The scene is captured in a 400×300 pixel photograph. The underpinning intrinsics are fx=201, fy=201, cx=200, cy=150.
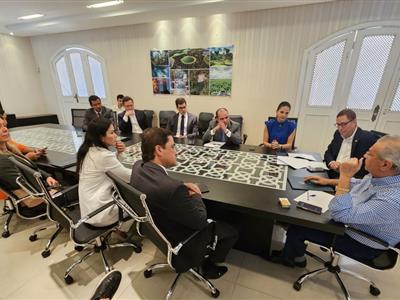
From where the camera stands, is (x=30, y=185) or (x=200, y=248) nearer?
(x=200, y=248)

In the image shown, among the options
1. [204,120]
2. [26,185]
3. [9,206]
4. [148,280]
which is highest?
[204,120]

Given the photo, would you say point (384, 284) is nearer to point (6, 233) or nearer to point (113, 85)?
point (6, 233)

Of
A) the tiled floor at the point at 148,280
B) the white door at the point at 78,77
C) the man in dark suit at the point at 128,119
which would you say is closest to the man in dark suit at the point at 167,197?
the tiled floor at the point at 148,280

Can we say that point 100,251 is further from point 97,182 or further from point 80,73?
point 80,73

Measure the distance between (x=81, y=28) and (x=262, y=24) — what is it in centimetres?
402

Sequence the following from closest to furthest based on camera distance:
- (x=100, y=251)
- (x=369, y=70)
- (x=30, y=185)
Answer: (x=30, y=185) < (x=100, y=251) < (x=369, y=70)

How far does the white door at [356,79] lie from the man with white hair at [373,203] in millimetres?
2704

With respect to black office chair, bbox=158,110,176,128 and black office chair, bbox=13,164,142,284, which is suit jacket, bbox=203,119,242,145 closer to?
black office chair, bbox=13,164,142,284

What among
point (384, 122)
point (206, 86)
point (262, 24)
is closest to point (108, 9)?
point (206, 86)

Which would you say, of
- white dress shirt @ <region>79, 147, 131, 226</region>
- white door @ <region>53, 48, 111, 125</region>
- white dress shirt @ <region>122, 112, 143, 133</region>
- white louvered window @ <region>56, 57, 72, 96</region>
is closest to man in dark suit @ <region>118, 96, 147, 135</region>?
white dress shirt @ <region>122, 112, 143, 133</region>

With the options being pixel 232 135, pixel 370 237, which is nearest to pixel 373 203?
pixel 370 237

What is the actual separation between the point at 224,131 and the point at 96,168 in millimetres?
1568

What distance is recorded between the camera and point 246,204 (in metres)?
1.30

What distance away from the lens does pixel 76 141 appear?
2771 mm
